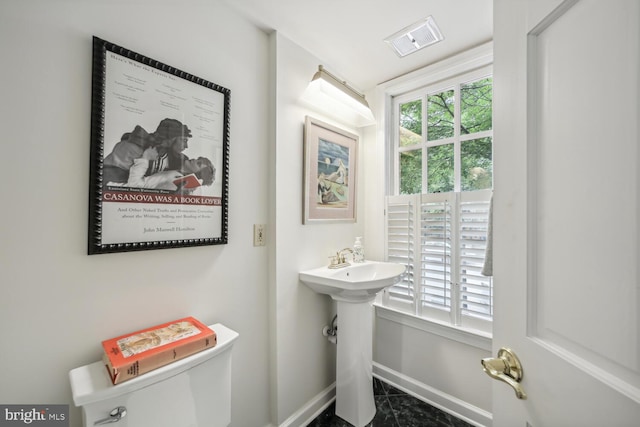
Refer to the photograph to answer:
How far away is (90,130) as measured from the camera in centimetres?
94

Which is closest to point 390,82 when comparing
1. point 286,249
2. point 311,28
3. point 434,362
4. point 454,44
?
point 454,44

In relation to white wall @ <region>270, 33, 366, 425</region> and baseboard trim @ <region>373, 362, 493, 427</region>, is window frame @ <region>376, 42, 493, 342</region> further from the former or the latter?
white wall @ <region>270, 33, 366, 425</region>

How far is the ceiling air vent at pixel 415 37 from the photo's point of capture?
1.49 metres

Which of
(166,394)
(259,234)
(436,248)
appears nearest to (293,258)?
(259,234)

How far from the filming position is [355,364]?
1.61 metres

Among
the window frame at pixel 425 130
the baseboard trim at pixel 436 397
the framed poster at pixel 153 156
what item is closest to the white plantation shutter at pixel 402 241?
the window frame at pixel 425 130

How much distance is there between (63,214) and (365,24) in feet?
5.47

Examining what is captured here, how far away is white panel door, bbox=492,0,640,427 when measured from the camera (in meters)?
0.38

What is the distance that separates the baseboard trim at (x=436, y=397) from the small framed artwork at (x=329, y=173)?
1210 millimetres

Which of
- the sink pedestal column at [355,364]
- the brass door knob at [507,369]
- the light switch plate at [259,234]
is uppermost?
the light switch plate at [259,234]

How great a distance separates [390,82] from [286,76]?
916 millimetres

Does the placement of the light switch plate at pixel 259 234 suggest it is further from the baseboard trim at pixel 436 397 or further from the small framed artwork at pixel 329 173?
the baseboard trim at pixel 436 397

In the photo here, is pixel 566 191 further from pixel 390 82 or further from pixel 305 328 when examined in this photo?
pixel 390 82

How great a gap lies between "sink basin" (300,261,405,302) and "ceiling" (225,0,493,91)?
4.22 feet
